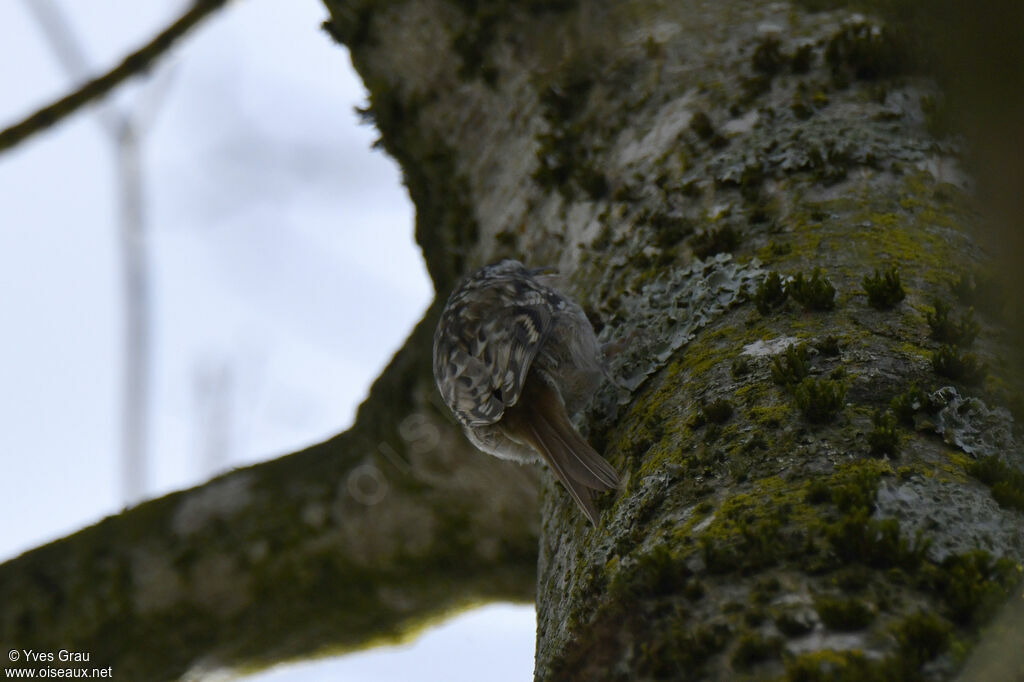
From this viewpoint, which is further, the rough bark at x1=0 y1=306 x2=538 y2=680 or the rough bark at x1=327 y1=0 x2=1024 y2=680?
the rough bark at x1=0 y1=306 x2=538 y2=680

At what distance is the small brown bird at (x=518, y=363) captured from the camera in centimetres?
295

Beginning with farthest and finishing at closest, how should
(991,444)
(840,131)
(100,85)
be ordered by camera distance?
(100,85), (840,131), (991,444)

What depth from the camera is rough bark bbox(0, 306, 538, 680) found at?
4.47m

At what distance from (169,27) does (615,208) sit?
2086mm

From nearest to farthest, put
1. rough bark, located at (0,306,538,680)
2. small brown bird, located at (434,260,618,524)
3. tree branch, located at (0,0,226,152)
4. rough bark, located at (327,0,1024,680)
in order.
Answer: rough bark, located at (327,0,1024,680)
small brown bird, located at (434,260,618,524)
tree branch, located at (0,0,226,152)
rough bark, located at (0,306,538,680)

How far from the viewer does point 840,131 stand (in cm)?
275

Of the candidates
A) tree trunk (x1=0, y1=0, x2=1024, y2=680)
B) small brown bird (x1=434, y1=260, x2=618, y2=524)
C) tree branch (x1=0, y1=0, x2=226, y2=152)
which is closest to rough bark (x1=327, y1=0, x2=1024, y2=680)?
tree trunk (x1=0, y1=0, x2=1024, y2=680)

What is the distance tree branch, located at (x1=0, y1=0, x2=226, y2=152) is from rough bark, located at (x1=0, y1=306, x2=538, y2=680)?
62.9 inches

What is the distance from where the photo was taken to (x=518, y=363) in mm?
3275

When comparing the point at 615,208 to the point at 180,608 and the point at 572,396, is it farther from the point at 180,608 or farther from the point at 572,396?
the point at 180,608

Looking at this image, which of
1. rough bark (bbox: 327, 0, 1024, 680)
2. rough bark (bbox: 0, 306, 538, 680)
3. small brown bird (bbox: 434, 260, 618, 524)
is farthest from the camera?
rough bark (bbox: 0, 306, 538, 680)

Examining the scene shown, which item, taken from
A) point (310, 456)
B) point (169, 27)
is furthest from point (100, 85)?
point (310, 456)

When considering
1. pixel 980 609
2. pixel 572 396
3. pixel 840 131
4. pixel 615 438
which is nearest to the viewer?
pixel 980 609

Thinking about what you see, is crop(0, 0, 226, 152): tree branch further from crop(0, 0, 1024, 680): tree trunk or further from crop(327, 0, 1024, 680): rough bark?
crop(327, 0, 1024, 680): rough bark
